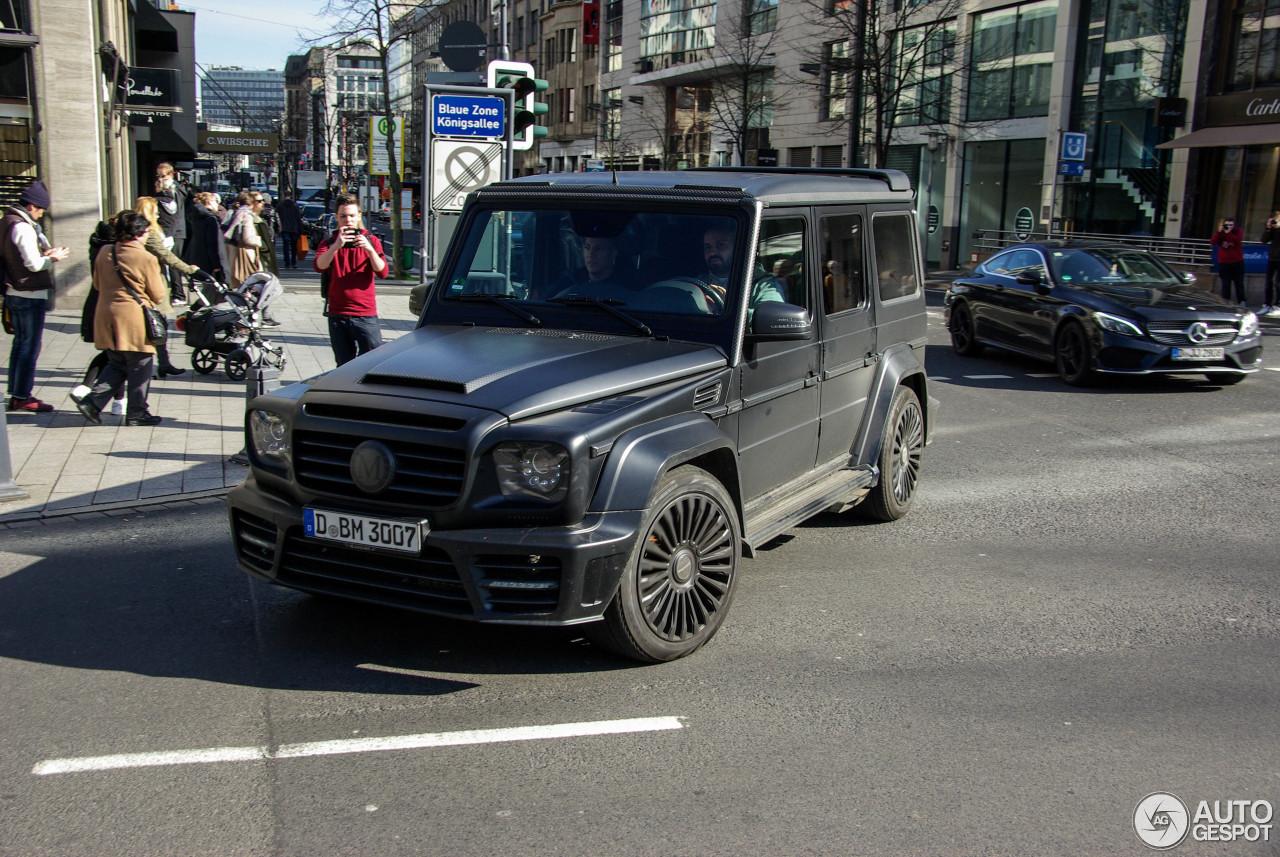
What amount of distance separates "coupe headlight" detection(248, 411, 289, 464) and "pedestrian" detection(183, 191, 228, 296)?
10.9m

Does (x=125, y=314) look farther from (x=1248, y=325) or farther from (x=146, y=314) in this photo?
(x=1248, y=325)

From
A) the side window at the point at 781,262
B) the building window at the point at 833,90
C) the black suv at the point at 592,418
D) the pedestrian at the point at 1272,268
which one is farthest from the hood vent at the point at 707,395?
the building window at the point at 833,90

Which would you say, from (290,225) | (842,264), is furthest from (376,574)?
(290,225)

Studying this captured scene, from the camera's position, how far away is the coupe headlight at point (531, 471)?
404 cm

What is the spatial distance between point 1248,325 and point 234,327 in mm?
10539

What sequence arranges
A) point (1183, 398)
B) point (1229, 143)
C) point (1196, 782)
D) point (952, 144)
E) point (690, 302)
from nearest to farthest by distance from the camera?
1. point (1196, 782)
2. point (690, 302)
3. point (1183, 398)
4. point (1229, 143)
5. point (952, 144)

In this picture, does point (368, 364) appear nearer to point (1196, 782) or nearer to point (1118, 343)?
point (1196, 782)

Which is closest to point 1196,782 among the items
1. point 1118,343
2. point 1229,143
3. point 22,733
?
point 22,733

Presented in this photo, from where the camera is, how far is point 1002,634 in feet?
16.6

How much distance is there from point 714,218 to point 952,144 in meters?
31.7

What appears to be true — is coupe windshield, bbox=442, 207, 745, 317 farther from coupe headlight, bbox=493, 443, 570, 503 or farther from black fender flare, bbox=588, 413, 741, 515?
coupe headlight, bbox=493, 443, 570, 503

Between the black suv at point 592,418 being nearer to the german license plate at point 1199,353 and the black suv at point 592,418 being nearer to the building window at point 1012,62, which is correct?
the german license plate at point 1199,353

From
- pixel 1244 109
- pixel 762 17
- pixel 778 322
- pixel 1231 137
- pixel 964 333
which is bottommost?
pixel 964 333

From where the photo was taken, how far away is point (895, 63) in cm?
3344
